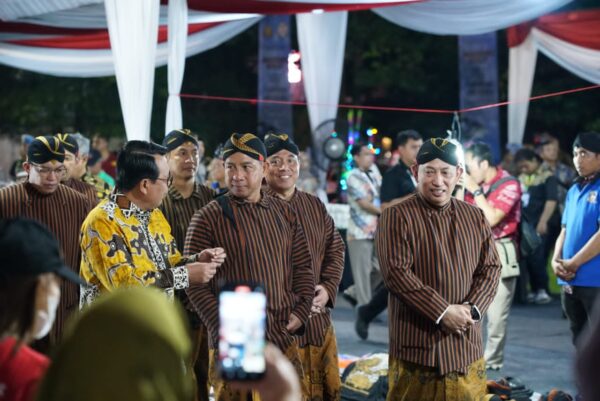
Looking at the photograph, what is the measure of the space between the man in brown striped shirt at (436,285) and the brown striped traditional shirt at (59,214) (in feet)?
7.08

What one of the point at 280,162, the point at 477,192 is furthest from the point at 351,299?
the point at 280,162

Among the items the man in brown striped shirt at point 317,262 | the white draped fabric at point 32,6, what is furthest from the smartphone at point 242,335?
the white draped fabric at point 32,6

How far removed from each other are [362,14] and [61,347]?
70.3ft

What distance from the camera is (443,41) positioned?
76.4 ft

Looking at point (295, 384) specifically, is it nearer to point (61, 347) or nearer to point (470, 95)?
point (61, 347)

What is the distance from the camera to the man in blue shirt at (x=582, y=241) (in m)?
6.75

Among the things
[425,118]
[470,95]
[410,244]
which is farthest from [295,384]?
[425,118]

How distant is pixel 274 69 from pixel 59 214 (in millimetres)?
10440

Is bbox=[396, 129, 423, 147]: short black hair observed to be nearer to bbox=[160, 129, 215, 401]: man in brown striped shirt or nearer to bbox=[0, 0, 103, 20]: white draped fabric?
bbox=[0, 0, 103, 20]: white draped fabric

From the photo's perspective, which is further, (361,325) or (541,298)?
(541,298)

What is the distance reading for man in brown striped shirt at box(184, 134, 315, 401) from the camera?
496 centimetres

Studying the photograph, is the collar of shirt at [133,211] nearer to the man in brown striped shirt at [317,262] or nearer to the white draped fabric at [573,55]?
the man in brown striped shirt at [317,262]

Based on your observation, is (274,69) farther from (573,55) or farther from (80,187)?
(80,187)

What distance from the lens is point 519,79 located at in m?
14.9
